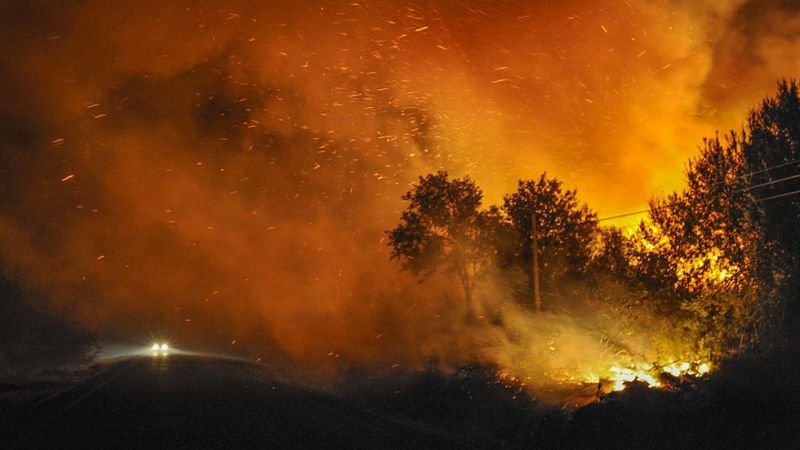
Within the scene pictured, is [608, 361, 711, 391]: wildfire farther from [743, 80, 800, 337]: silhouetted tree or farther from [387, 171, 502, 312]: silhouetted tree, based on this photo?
[387, 171, 502, 312]: silhouetted tree

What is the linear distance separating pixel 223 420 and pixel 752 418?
28.5 ft

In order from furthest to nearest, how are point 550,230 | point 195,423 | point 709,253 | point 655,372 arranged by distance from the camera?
point 550,230, point 709,253, point 655,372, point 195,423

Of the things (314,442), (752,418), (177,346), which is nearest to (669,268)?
(752,418)

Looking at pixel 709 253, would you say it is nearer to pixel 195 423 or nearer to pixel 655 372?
pixel 655 372

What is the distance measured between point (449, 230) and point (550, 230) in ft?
20.4

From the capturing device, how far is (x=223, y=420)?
10750 mm

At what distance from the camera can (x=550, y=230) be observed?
3572 centimetres

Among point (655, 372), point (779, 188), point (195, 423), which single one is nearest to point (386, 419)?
point (195, 423)

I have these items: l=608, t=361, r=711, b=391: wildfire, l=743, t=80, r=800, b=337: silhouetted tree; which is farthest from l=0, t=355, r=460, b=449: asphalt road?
l=743, t=80, r=800, b=337: silhouetted tree

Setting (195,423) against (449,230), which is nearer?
(195,423)

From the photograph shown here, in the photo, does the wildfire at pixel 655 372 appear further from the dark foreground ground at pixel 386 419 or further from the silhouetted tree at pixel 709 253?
the dark foreground ground at pixel 386 419

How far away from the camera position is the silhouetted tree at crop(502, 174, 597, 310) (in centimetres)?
3388

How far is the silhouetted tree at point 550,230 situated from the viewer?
3388 centimetres

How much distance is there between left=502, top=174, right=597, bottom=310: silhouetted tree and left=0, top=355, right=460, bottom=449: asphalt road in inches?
808
